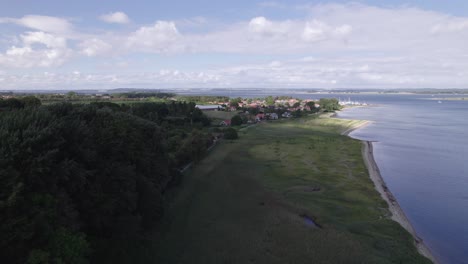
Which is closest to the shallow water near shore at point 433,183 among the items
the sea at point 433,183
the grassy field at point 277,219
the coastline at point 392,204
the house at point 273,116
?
the sea at point 433,183

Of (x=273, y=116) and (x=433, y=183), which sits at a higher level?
(x=273, y=116)

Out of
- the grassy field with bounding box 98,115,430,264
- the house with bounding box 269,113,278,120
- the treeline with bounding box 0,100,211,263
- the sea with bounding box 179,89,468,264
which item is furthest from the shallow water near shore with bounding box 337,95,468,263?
the house with bounding box 269,113,278,120

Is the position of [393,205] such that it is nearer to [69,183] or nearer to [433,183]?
[433,183]

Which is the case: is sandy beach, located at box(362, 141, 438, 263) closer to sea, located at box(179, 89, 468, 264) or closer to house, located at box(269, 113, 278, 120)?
sea, located at box(179, 89, 468, 264)

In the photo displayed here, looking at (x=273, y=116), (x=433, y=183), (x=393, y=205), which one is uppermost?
(x=273, y=116)

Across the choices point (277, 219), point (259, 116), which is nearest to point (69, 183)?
point (277, 219)

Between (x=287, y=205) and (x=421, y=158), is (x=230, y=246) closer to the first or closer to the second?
(x=287, y=205)
